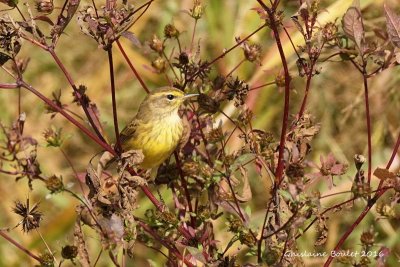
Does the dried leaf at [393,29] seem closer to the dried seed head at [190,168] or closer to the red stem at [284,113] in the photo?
the red stem at [284,113]

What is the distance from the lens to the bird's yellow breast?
262 centimetres

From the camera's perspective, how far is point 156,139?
2762mm

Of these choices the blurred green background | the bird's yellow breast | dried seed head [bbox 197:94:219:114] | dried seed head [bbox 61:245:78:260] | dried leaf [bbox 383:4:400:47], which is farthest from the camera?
the blurred green background

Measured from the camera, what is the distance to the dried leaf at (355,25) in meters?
1.49

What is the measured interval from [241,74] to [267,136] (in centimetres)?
175

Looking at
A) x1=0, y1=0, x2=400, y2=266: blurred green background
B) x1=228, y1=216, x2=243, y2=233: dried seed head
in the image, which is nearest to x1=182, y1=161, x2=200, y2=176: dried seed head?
x1=228, y1=216, x2=243, y2=233: dried seed head

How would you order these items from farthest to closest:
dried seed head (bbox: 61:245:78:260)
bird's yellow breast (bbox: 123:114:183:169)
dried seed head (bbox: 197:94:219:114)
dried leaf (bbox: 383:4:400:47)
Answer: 1. bird's yellow breast (bbox: 123:114:183:169)
2. dried seed head (bbox: 197:94:219:114)
3. dried seed head (bbox: 61:245:78:260)
4. dried leaf (bbox: 383:4:400:47)

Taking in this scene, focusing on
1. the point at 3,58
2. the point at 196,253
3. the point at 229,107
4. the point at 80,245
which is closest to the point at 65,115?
the point at 3,58

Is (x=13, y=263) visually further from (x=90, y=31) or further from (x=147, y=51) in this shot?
(x=90, y=31)

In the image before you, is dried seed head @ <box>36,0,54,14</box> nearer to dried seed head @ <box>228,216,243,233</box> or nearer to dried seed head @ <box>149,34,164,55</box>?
dried seed head @ <box>149,34,164,55</box>

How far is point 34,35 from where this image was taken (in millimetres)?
1492

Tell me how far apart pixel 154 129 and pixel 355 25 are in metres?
1.48

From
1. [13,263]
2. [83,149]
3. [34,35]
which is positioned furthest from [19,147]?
[83,149]

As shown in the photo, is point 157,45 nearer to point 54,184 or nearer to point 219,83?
point 219,83
